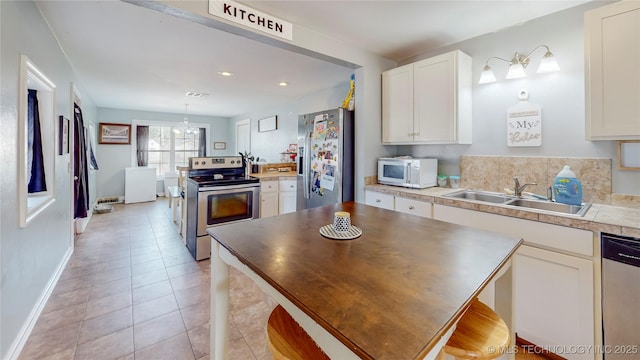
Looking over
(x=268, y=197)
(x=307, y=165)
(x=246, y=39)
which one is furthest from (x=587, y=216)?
(x=268, y=197)

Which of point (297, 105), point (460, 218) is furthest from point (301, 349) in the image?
point (297, 105)

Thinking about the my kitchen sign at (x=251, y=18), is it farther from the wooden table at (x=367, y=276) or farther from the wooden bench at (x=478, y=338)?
the wooden bench at (x=478, y=338)

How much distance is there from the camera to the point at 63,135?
289 centimetres

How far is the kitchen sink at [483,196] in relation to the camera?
2.25m

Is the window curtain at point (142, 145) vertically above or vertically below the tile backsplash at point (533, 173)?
above

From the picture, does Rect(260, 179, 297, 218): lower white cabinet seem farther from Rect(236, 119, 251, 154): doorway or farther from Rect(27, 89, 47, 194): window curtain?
Rect(236, 119, 251, 154): doorway

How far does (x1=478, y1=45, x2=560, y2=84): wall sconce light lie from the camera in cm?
201

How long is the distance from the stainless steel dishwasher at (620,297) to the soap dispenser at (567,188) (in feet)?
1.54

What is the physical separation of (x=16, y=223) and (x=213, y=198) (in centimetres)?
158

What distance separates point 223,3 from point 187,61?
5.54 feet

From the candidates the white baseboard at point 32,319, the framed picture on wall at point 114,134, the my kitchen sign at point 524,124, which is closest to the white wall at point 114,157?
the framed picture on wall at point 114,134

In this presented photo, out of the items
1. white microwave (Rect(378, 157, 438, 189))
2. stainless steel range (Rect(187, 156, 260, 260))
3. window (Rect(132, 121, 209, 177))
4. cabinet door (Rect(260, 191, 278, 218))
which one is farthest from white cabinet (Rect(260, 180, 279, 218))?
window (Rect(132, 121, 209, 177))

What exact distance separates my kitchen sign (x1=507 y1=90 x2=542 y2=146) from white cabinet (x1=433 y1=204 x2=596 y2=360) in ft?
2.88

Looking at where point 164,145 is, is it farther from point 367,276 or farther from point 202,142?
point 367,276
